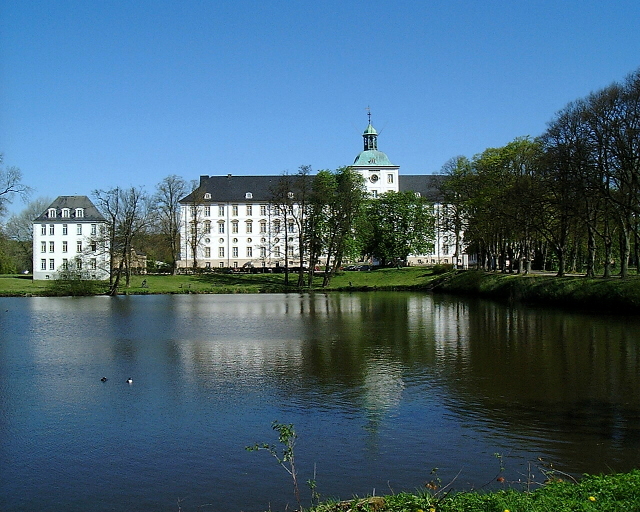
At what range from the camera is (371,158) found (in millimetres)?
104812

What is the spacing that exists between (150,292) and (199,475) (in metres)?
56.0

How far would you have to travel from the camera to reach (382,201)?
83.6 meters

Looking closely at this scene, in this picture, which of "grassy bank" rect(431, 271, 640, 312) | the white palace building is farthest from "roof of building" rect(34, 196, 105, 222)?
"grassy bank" rect(431, 271, 640, 312)

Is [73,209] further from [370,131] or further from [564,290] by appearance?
[564,290]

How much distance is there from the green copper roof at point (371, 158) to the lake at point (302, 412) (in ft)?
254

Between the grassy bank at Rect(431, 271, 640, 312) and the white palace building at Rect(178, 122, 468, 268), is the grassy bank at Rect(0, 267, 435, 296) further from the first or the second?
the white palace building at Rect(178, 122, 468, 268)

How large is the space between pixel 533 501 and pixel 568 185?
34201 mm

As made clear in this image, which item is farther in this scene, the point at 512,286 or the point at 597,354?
the point at 512,286

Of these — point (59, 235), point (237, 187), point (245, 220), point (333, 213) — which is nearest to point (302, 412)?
point (333, 213)

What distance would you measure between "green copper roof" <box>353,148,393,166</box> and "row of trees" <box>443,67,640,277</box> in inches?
1720

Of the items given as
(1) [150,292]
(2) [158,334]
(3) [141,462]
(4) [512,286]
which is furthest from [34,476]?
(1) [150,292]

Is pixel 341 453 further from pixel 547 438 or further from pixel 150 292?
pixel 150 292

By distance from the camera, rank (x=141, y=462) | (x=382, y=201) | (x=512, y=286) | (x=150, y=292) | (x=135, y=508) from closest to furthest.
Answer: (x=135, y=508) → (x=141, y=462) → (x=512, y=286) → (x=150, y=292) → (x=382, y=201)

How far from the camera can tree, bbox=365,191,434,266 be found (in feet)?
268
